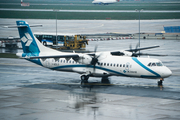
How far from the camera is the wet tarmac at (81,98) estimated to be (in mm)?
22625

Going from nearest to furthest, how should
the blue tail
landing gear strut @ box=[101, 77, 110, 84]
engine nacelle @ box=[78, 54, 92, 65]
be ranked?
1. engine nacelle @ box=[78, 54, 92, 65]
2. landing gear strut @ box=[101, 77, 110, 84]
3. the blue tail

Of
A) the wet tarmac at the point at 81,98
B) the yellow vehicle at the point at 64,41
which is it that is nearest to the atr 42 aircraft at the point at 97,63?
the wet tarmac at the point at 81,98

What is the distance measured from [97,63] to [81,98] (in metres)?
8.38

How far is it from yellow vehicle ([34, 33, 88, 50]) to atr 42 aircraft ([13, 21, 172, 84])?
28805 millimetres

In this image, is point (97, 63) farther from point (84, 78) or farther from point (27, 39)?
point (27, 39)

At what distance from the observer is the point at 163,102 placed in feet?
85.3

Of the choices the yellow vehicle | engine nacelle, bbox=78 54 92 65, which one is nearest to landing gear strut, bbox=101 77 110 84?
engine nacelle, bbox=78 54 92 65

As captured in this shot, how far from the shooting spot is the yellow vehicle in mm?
69938

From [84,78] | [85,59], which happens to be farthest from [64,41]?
[85,59]

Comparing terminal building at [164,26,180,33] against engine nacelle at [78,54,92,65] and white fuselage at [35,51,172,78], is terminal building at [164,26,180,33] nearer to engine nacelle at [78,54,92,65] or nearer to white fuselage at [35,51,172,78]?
white fuselage at [35,51,172,78]

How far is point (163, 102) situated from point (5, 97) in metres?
14.4

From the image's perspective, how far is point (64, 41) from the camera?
71188 millimetres

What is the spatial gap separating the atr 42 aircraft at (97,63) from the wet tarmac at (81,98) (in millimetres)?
1325

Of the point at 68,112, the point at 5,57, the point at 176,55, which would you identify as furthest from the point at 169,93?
the point at 5,57
